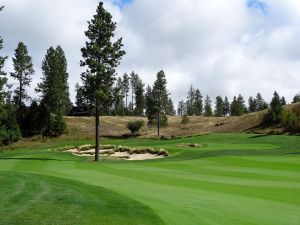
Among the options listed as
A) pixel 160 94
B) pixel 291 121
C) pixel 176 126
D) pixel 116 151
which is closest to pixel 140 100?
pixel 176 126

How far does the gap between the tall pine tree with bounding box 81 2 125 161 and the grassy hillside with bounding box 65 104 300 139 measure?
1875 inches

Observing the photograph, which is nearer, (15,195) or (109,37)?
(15,195)

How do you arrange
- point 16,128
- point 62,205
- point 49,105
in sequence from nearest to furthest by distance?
1. point 62,205
2. point 16,128
3. point 49,105

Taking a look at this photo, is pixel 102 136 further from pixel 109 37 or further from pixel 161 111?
pixel 109 37

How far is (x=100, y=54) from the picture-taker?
52969mm

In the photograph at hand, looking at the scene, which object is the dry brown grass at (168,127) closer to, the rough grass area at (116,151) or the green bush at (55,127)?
the green bush at (55,127)

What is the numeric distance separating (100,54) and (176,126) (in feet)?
248

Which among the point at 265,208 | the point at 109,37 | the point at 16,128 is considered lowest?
the point at 265,208

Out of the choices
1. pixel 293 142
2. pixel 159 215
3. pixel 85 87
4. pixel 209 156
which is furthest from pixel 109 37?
pixel 159 215

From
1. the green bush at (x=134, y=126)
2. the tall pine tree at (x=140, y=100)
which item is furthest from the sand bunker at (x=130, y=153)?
the tall pine tree at (x=140, y=100)

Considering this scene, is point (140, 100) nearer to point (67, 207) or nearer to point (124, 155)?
point (124, 155)

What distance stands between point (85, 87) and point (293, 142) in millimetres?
31769

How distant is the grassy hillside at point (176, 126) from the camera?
103 meters

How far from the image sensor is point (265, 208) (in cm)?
1431
